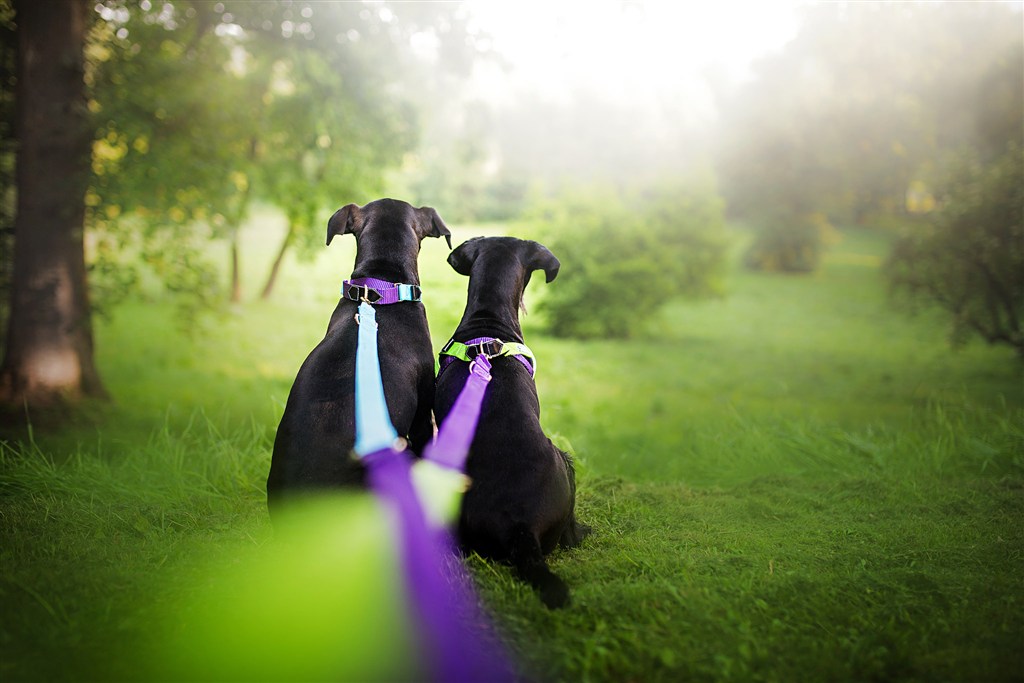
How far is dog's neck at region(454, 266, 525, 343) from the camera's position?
3.62 metres

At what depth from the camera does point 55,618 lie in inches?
105

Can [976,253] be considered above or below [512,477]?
above

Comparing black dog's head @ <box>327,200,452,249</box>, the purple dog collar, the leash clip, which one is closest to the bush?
black dog's head @ <box>327,200,452,249</box>

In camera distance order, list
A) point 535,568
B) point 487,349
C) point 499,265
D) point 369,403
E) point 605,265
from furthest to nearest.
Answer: point 605,265 < point 499,265 < point 487,349 < point 369,403 < point 535,568

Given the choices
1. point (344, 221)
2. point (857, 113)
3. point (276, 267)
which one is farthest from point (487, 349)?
point (857, 113)

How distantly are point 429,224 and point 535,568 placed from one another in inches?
85.1

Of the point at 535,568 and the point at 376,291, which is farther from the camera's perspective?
the point at 376,291

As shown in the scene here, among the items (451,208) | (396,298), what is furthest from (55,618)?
(451,208)

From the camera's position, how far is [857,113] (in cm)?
2828

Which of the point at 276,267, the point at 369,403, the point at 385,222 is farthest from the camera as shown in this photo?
the point at 276,267

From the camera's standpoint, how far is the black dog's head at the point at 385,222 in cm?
389

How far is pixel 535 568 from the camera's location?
9.59 ft

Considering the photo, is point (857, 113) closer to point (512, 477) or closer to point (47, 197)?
point (47, 197)

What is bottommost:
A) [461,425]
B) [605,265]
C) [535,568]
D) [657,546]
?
[657,546]
